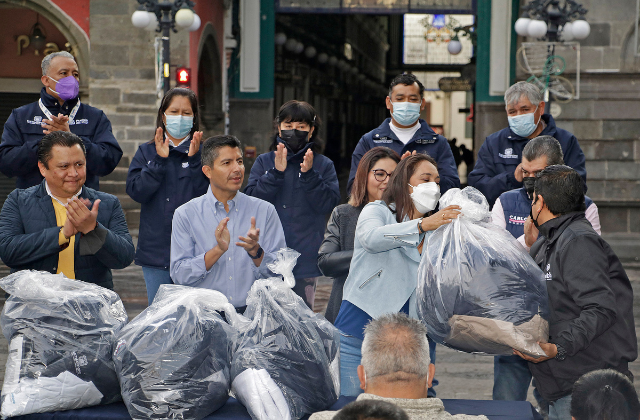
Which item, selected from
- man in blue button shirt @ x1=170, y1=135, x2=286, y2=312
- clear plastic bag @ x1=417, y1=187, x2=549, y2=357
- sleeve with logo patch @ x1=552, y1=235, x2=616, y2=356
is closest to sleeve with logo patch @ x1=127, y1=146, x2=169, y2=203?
man in blue button shirt @ x1=170, y1=135, x2=286, y2=312

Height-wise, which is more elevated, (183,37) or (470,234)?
(183,37)

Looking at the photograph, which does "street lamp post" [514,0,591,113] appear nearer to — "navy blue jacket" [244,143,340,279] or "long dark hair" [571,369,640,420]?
"navy blue jacket" [244,143,340,279]

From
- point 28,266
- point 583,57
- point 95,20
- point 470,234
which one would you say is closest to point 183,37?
point 95,20

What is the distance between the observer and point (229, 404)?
314 cm

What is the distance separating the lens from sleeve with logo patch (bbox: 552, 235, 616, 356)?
10.0 feet

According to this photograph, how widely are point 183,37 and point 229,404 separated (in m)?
11.0

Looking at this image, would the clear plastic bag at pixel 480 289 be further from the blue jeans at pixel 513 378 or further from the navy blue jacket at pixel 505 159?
the navy blue jacket at pixel 505 159

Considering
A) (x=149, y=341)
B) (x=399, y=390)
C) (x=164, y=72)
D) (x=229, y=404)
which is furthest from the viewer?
(x=164, y=72)

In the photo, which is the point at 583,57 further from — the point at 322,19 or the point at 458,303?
the point at 322,19

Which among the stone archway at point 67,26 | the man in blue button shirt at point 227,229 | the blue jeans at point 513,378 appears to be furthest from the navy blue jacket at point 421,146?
the stone archway at point 67,26

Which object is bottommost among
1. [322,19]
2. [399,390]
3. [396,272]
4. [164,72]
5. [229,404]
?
[229,404]

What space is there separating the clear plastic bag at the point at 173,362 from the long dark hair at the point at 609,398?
1.33 m

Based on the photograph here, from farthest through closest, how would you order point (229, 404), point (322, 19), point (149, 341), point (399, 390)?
point (322, 19) < point (229, 404) < point (149, 341) < point (399, 390)

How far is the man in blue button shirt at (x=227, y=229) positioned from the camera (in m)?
3.68
